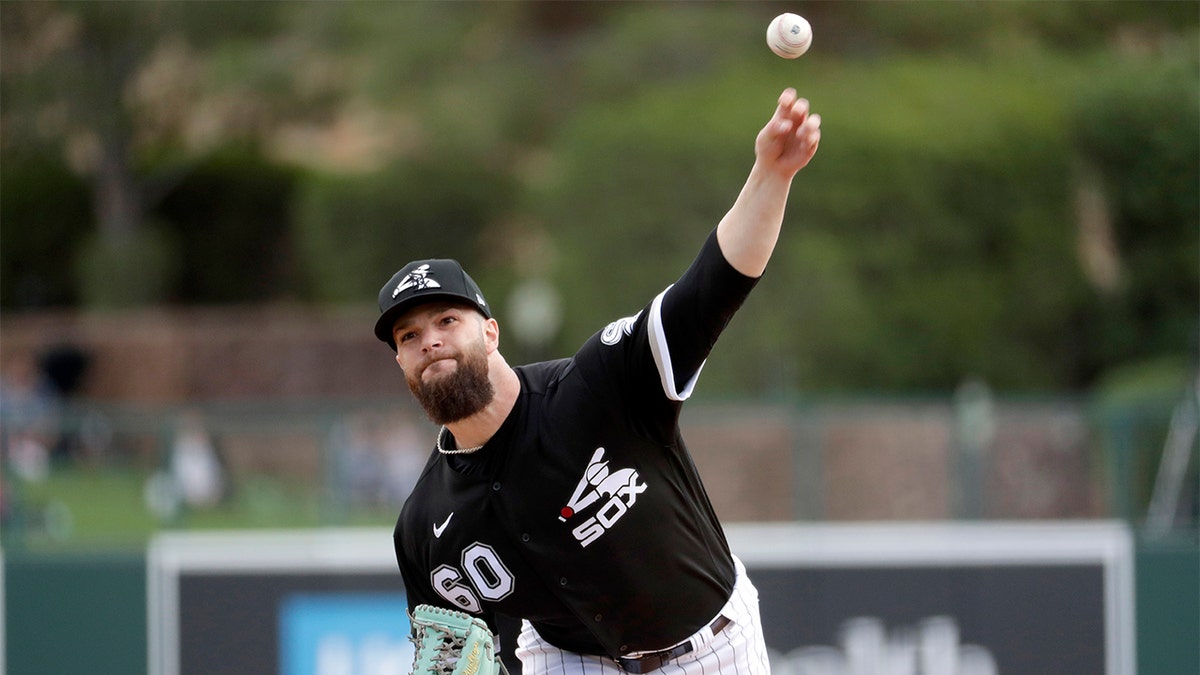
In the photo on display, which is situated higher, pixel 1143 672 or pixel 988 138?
pixel 988 138

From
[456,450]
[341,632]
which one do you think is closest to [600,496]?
[456,450]

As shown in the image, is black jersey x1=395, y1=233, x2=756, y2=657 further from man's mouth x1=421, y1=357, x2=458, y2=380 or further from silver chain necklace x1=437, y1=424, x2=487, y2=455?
man's mouth x1=421, y1=357, x2=458, y2=380

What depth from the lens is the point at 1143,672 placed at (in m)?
8.51

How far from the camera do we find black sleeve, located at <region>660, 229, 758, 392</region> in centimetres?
376

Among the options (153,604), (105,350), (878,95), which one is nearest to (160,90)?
(105,350)

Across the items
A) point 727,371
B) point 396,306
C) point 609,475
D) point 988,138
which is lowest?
point 609,475

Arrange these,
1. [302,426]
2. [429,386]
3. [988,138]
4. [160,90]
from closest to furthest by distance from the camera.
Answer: [429,386], [302,426], [988,138], [160,90]

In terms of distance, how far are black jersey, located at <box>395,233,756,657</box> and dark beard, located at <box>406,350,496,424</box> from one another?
8.2 inches

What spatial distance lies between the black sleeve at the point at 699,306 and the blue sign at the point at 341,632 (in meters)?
5.29

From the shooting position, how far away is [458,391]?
4.00 metres

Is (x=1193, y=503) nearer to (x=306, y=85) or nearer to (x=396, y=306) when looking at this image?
(x=396, y=306)

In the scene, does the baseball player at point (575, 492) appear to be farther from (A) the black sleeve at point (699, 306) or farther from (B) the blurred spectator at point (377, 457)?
(B) the blurred spectator at point (377, 457)

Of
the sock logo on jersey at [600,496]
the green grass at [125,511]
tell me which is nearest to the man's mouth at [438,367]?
the sock logo on jersey at [600,496]

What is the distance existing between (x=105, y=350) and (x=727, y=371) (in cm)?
1040
